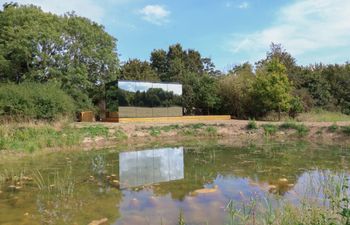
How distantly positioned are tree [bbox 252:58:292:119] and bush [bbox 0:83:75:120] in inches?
561

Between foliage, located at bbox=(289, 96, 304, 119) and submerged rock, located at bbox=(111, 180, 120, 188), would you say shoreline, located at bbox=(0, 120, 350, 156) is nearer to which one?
foliage, located at bbox=(289, 96, 304, 119)

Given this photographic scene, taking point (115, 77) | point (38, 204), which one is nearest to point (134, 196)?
point (38, 204)

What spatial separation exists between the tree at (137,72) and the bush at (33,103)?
19.9 metres

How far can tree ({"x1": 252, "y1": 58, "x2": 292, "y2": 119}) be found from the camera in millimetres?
26797

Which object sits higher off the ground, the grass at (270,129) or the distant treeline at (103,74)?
the distant treeline at (103,74)

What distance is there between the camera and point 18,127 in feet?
58.0

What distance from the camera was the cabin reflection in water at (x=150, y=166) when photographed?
33.7 feet

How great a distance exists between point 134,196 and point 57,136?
10.7 metres

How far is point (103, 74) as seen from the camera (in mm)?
33719

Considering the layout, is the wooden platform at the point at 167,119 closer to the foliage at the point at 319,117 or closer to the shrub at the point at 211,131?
the shrub at the point at 211,131

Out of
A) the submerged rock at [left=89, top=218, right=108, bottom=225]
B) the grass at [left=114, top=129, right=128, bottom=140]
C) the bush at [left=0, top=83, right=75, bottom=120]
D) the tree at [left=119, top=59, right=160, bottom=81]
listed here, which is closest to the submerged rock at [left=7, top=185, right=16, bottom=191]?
the submerged rock at [left=89, top=218, right=108, bottom=225]

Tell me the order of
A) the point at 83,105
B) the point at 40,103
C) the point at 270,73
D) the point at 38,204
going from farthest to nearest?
1. the point at 83,105
2. the point at 270,73
3. the point at 40,103
4. the point at 38,204

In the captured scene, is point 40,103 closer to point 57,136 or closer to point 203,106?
point 57,136

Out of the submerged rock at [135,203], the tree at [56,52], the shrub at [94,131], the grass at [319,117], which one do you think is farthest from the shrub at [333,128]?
the tree at [56,52]
